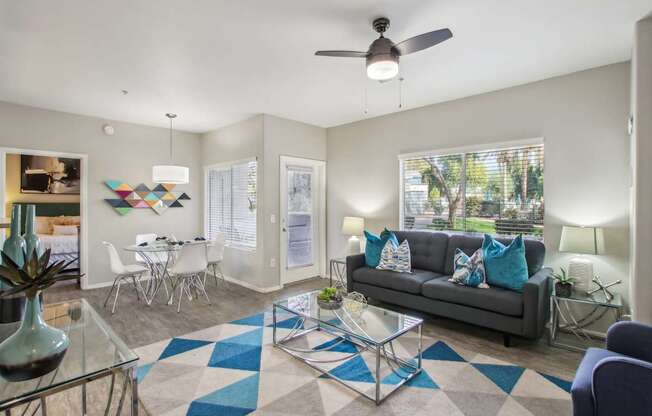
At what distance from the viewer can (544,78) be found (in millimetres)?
3475

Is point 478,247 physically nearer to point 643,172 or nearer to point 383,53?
point 643,172

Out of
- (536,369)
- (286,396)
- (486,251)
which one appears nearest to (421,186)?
(486,251)

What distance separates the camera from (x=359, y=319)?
2.68 metres

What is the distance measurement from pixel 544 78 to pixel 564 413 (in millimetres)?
3107

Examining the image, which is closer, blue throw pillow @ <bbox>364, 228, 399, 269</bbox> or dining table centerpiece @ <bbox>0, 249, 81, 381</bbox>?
dining table centerpiece @ <bbox>0, 249, 81, 381</bbox>

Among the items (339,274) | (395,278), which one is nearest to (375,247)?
(395,278)

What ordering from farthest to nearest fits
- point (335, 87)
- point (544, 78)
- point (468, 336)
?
point (335, 87)
point (544, 78)
point (468, 336)

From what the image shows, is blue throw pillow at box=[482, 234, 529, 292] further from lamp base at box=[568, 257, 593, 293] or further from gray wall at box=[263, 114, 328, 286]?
gray wall at box=[263, 114, 328, 286]

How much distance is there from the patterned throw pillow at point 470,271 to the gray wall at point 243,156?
273 cm

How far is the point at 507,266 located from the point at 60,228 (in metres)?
7.74

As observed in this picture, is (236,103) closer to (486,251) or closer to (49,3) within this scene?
(49,3)

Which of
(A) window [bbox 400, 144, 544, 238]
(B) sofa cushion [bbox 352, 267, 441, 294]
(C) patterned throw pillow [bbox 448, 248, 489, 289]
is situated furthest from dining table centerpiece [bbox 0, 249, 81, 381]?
(A) window [bbox 400, 144, 544, 238]

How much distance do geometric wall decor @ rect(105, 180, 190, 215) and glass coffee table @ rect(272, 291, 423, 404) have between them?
3.72m

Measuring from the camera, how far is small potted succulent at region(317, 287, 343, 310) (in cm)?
283
